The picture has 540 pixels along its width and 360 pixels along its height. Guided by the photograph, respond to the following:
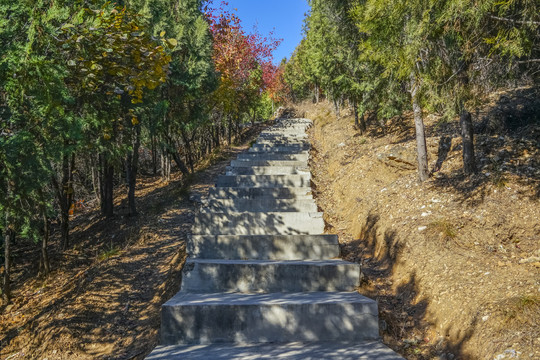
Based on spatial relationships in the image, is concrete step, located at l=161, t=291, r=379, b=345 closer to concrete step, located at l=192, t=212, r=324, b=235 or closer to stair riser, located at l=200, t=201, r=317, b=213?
concrete step, located at l=192, t=212, r=324, b=235

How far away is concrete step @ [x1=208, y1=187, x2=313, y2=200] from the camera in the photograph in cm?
969

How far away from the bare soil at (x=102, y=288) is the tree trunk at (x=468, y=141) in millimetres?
6086

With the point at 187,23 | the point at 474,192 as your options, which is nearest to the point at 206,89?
the point at 187,23

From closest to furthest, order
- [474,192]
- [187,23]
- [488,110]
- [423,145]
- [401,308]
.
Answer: [401,308]
[474,192]
[423,145]
[488,110]
[187,23]

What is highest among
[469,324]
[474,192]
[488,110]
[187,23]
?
[187,23]

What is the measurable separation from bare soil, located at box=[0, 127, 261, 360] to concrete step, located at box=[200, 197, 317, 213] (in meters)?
1.24

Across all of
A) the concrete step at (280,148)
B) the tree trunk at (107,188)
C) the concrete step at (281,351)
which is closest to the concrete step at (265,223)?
the concrete step at (281,351)

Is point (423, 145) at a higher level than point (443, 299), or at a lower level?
higher

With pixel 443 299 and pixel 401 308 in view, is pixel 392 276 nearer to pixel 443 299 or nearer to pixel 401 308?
pixel 401 308

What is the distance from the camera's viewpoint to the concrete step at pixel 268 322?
4.65 meters

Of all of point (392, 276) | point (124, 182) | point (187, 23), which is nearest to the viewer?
point (392, 276)

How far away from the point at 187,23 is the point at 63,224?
943 cm

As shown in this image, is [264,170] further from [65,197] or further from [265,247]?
[65,197]

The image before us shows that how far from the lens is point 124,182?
2069 cm
